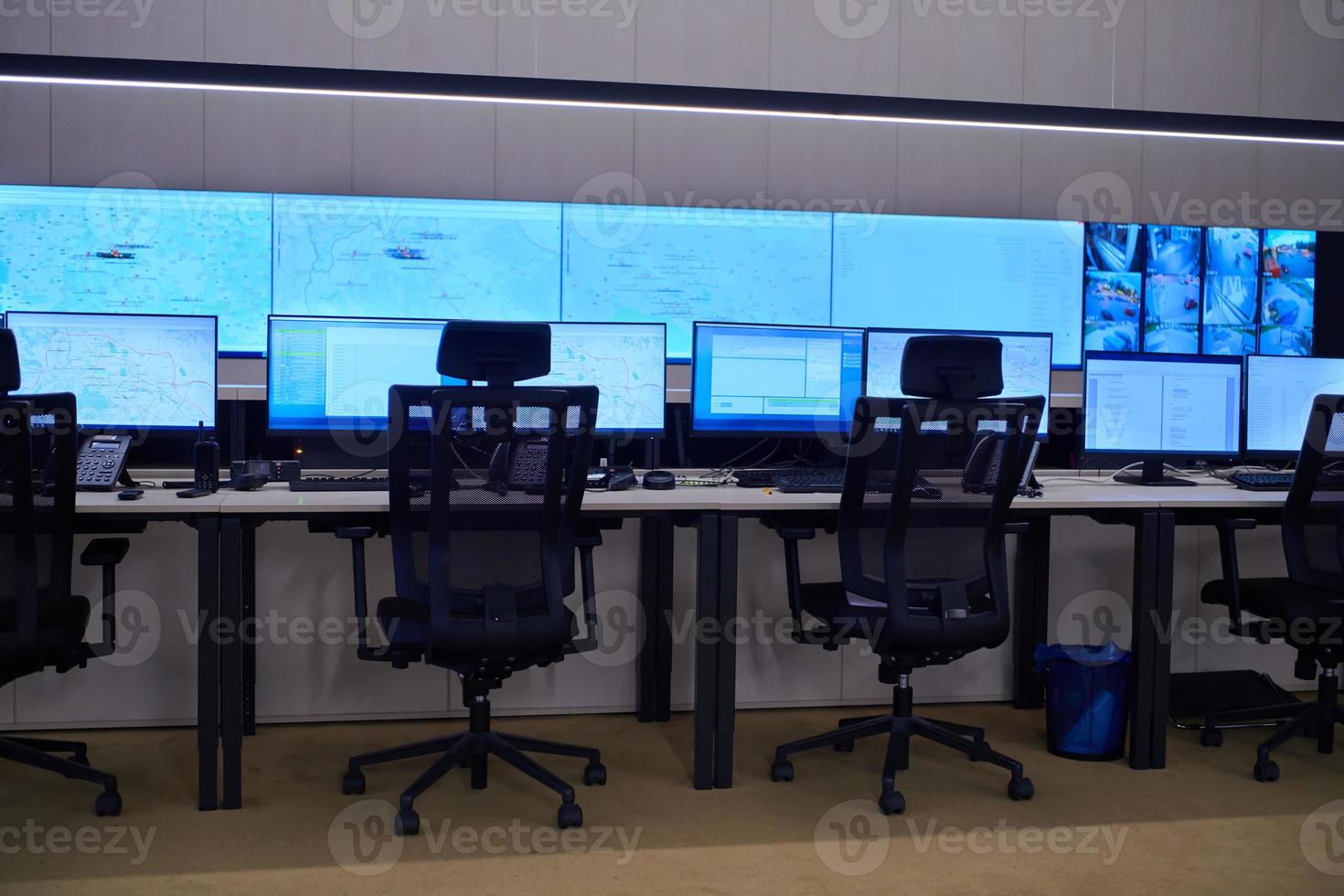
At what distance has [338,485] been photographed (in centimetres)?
318

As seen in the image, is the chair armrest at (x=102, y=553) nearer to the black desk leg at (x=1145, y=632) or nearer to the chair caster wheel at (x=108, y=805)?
the chair caster wheel at (x=108, y=805)

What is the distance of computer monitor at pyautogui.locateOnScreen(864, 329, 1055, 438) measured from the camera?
3.76 metres

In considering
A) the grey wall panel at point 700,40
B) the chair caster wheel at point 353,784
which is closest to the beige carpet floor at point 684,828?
the chair caster wheel at point 353,784

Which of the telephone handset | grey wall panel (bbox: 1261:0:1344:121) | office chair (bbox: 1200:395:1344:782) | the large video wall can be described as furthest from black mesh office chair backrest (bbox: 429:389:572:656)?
grey wall panel (bbox: 1261:0:1344:121)

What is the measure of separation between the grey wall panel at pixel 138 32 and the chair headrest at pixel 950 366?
322cm

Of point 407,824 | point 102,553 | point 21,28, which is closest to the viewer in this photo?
point 407,824

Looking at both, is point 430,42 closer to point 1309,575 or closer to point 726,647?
point 726,647

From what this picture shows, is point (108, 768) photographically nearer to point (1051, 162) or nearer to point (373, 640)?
point (373, 640)

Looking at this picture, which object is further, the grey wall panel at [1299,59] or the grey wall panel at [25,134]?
the grey wall panel at [1299,59]

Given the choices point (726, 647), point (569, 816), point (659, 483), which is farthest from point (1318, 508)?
point (569, 816)

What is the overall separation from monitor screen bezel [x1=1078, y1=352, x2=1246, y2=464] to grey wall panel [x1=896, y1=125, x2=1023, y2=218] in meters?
1.50

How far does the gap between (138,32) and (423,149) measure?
3.87 feet

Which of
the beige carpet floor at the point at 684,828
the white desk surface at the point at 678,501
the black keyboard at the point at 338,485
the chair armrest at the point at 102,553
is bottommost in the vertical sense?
the beige carpet floor at the point at 684,828

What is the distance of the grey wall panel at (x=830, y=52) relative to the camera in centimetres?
479
